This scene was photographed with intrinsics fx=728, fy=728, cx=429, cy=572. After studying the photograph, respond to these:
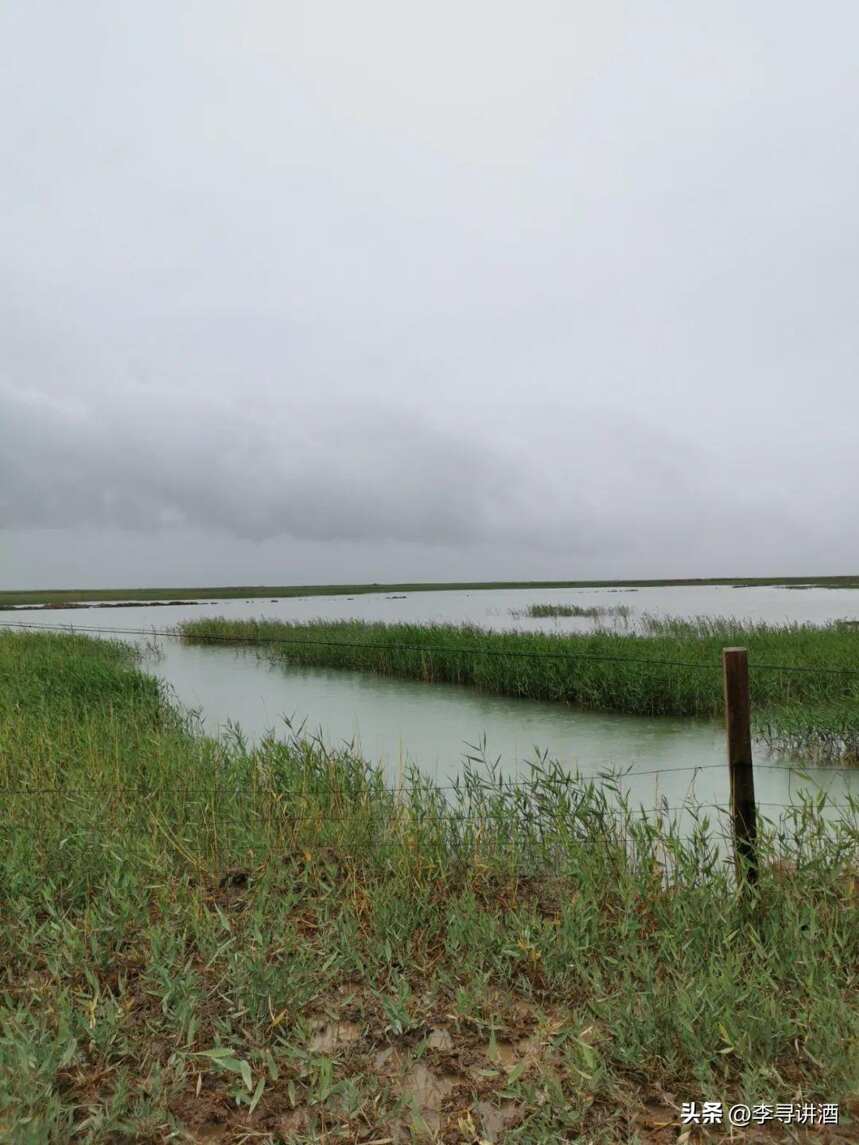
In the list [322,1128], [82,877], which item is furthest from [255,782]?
[322,1128]

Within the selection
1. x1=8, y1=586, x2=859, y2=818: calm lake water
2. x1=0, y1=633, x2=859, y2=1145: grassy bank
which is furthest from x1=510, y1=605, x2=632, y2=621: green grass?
x1=0, y1=633, x2=859, y2=1145: grassy bank

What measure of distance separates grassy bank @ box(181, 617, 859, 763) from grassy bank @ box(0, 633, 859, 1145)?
3513mm

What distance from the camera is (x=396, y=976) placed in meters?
3.43

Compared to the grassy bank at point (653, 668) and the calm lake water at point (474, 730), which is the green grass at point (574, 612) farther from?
the calm lake water at point (474, 730)

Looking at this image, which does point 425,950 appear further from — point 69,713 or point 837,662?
Answer: point 837,662

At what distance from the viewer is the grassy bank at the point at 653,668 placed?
34.0ft

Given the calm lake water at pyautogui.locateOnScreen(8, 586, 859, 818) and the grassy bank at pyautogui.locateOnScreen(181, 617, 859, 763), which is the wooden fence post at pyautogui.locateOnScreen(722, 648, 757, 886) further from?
the grassy bank at pyautogui.locateOnScreen(181, 617, 859, 763)

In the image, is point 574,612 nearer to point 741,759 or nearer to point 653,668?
point 653,668

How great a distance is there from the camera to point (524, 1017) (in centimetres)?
324

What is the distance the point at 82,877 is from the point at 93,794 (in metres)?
1.47

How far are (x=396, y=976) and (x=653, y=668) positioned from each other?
1087 centimetres

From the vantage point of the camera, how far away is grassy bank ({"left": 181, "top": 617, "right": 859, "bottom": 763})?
1037 cm

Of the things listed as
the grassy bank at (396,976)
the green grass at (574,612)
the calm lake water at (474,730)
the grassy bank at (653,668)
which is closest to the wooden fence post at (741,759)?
the grassy bank at (396,976)

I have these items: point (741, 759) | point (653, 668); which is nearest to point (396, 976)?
point (741, 759)
